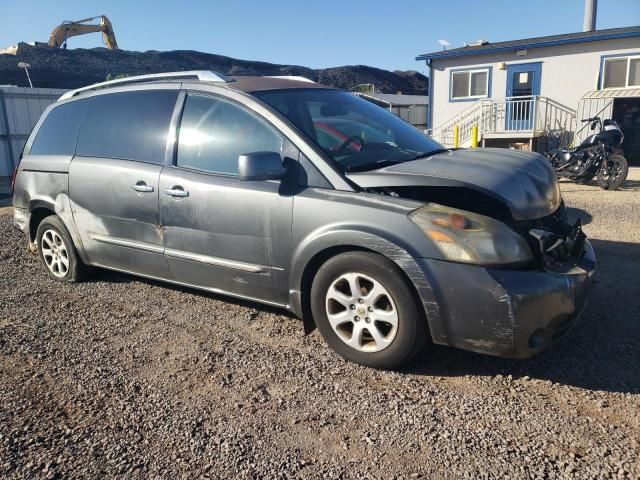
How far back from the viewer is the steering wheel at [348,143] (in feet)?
11.9

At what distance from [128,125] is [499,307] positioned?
3241 mm

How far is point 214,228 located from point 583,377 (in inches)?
98.8

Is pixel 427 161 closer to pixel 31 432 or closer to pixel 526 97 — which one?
pixel 31 432

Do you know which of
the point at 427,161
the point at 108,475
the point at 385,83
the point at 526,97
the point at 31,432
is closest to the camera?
the point at 108,475

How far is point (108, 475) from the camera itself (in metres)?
2.38

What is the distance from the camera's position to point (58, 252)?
202 inches

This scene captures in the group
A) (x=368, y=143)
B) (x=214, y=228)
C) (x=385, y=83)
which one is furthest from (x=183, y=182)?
(x=385, y=83)

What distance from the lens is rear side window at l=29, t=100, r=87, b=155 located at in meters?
4.87

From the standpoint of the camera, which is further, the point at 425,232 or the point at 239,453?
the point at 425,232

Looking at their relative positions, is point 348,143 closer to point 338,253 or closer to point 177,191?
point 338,253

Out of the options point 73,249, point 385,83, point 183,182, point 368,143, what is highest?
point 385,83

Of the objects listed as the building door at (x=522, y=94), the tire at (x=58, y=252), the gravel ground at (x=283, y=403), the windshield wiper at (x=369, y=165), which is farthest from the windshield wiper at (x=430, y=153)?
the building door at (x=522, y=94)

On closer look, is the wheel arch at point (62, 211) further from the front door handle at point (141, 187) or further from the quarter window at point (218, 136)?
the quarter window at point (218, 136)

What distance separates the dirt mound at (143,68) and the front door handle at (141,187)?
2914cm
